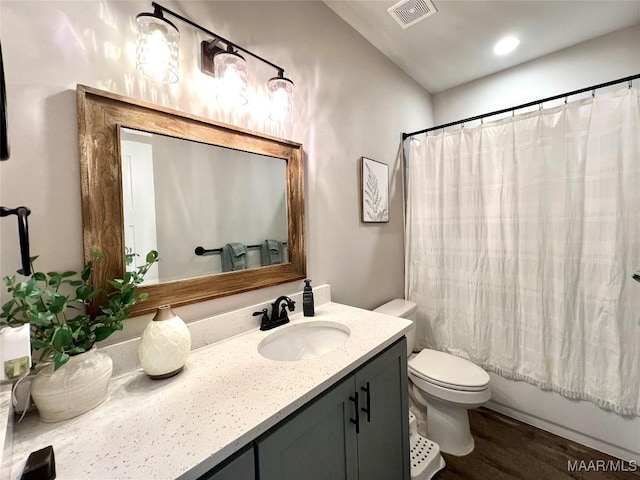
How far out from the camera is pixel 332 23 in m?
1.60

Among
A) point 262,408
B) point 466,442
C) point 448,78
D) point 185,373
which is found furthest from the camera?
point 448,78

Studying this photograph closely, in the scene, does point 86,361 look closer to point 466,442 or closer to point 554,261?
point 466,442

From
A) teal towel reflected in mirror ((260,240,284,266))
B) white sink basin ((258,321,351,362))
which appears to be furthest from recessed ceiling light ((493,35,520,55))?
white sink basin ((258,321,351,362))

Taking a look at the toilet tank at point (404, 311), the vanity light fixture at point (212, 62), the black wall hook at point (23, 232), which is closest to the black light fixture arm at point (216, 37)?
the vanity light fixture at point (212, 62)

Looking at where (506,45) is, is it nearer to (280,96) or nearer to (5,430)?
(280,96)

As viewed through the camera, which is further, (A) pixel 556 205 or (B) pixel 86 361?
(A) pixel 556 205

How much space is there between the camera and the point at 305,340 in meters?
1.23

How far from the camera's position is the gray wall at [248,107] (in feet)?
2.36

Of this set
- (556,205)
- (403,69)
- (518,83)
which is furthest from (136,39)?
(518,83)

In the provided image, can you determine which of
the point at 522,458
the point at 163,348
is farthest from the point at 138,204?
the point at 522,458

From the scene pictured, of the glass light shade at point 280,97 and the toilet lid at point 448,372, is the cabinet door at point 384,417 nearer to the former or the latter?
the toilet lid at point 448,372

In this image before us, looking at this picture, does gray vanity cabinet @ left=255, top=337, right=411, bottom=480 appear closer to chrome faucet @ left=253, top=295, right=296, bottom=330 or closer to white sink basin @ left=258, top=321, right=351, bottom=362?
white sink basin @ left=258, top=321, right=351, bottom=362

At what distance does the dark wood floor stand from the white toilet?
0.09m

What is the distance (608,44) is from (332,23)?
73.2 inches
